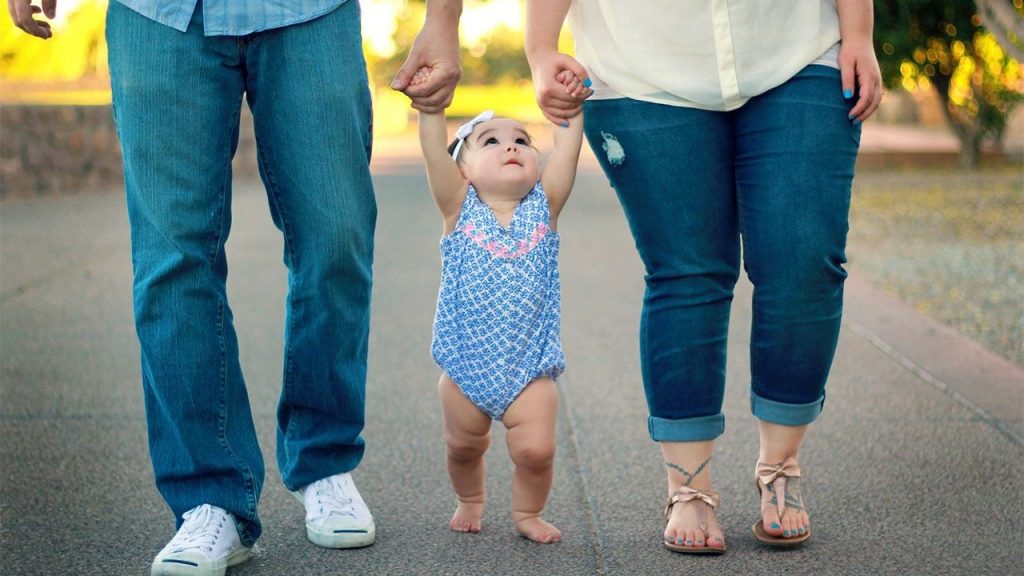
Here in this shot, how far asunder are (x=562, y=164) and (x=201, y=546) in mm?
1101

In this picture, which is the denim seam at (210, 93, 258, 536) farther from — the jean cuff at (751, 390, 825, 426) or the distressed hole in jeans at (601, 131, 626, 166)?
the jean cuff at (751, 390, 825, 426)

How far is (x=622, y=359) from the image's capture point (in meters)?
5.04

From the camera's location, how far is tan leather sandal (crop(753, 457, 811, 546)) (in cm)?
278

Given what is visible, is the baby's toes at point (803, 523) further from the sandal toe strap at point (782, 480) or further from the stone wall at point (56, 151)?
the stone wall at point (56, 151)

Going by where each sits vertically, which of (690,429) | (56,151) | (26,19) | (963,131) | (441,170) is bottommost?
(963,131)

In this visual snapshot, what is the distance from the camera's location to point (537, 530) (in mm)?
2861

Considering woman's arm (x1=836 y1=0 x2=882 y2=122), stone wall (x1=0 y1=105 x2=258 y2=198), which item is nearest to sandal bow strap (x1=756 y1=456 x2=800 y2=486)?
woman's arm (x1=836 y1=0 x2=882 y2=122)

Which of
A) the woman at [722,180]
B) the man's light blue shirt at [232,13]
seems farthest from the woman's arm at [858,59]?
the man's light blue shirt at [232,13]

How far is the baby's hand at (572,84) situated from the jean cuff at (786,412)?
0.78m

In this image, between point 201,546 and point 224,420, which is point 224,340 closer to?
point 224,420

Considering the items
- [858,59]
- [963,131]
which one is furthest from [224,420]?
[963,131]

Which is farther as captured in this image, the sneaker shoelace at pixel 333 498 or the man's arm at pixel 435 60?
the sneaker shoelace at pixel 333 498

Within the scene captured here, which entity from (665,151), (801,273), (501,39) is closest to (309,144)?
(665,151)

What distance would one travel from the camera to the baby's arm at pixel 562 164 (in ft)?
9.10
